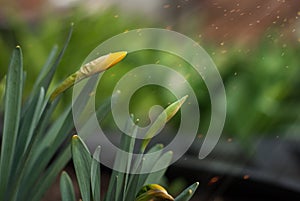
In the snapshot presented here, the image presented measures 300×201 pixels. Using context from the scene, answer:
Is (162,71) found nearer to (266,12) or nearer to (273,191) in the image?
(266,12)

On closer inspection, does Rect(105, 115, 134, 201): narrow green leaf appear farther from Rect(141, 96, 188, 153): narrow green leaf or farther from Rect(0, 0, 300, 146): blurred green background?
Rect(0, 0, 300, 146): blurred green background

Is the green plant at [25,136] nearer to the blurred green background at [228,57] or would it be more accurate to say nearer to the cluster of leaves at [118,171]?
the cluster of leaves at [118,171]

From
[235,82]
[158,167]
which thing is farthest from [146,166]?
[235,82]

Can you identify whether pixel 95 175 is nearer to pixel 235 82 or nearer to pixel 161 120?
pixel 161 120

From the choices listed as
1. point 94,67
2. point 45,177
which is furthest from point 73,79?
point 45,177

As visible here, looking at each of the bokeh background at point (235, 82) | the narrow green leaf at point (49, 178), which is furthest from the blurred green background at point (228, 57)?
the narrow green leaf at point (49, 178)

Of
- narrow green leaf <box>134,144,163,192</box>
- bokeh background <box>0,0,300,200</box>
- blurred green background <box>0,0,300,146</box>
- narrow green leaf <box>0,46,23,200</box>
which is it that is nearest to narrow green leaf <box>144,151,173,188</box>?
narrow green leaf <box>134,144,163,192</box>

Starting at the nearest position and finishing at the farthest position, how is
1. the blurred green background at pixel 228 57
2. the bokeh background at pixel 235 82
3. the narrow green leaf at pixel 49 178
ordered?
the narrow green leaf at pixel 49 178, the bokeh background at pixel 235 82, the blurred green background at pixel 228 57

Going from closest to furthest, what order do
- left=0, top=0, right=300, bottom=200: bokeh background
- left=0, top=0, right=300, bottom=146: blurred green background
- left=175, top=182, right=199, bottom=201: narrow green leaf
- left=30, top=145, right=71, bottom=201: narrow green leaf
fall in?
left=175, top=182, right=199, bottom=201: narrow green leaf < left=30, top=145, right=71, bottom=201: narrow green leaf < left=0, top=0, right=300, bottom=200: bokeh background < left=0, top=0, right=300, bottom=146: blurred green background

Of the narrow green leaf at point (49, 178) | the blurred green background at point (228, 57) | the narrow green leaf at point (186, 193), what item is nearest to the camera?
the narrow green leaf at point (186, 193)
